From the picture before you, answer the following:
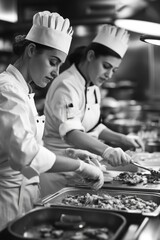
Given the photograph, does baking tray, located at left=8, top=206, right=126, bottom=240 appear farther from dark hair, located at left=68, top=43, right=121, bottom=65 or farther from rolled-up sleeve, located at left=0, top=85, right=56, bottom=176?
dark hair, located at left=68, top=43, right=121, bottom=65

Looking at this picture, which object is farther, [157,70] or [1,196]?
[157,70]

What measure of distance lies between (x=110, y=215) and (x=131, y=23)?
176 cm

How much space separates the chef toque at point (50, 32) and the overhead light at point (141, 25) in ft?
2.18

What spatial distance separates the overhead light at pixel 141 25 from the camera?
3.02m

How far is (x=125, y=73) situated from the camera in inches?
393

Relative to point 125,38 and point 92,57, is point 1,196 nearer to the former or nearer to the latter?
point 92,57

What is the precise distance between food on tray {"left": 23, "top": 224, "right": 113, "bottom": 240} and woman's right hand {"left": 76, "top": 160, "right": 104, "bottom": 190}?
527mm

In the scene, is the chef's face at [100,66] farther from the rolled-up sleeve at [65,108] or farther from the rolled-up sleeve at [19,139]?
the rolled-up sleeve at [19,139]

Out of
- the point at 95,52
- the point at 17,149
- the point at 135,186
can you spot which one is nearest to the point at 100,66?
the point at 95,52

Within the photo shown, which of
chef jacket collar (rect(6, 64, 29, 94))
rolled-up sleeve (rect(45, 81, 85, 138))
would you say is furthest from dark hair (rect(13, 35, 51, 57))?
rolled-up sleeve (rect(45, 81, 85, 138))

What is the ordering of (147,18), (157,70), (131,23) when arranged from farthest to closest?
(157,70), (131,23), (147,18)

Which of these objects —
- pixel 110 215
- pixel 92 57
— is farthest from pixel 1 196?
Result: pixel 92 57

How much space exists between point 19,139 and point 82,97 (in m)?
1.37

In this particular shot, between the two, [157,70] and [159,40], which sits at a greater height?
[159,40]
